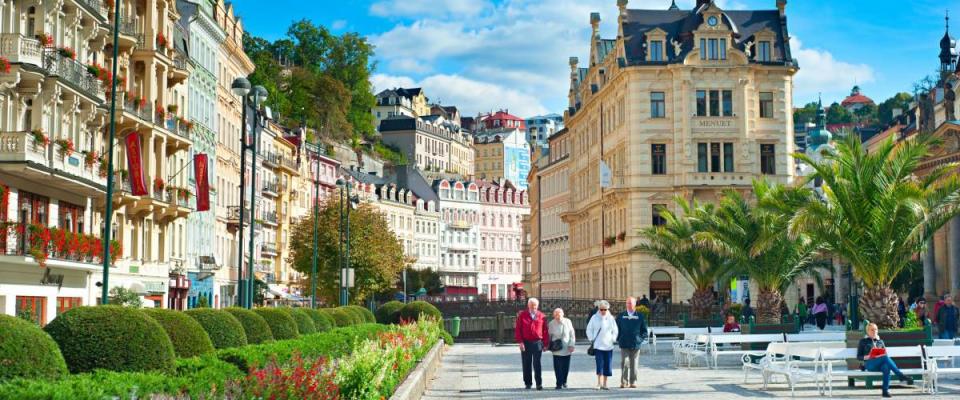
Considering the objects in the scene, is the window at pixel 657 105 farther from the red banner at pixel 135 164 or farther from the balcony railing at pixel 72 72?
the balcony railing at pixel 72 72

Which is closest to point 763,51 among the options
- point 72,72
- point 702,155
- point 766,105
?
point 766,105

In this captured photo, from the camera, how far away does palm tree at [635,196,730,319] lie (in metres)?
53.1

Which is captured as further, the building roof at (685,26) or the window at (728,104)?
the building roof at (685,26)

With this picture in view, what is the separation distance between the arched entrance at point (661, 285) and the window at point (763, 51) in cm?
1257

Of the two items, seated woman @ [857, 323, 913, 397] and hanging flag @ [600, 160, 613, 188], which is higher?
hanging flag @ [600, 160, 613, 188]

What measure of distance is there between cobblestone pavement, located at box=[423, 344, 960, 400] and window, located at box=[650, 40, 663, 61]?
3926 centimetres

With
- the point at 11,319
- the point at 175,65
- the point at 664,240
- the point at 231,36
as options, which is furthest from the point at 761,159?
the point at 11,319

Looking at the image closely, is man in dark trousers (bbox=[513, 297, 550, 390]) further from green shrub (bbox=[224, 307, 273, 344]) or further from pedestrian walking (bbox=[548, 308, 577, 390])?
green shrub (bbox=[224, 307, 273, 344])

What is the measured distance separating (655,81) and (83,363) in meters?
61.5

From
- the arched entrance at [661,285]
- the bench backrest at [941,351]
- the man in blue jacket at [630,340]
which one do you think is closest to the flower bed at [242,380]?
the man in blue jacket at [630,340]

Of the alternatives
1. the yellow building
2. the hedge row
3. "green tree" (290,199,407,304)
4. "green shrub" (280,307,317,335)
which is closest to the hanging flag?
the yellow building

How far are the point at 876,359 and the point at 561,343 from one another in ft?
18.2

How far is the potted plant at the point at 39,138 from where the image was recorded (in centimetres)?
3572

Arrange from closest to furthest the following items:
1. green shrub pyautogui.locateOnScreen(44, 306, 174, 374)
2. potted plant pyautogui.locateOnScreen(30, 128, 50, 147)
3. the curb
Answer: green shrub pyautogui.locateOnScreen(44, 306, 174, 374), the curb, potted plant pyautogui.locateOnScreen(30, 128, 50, 147)
